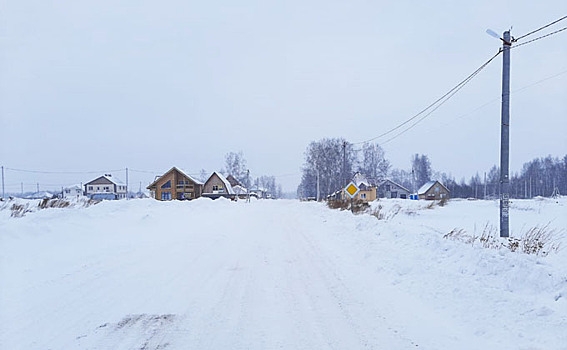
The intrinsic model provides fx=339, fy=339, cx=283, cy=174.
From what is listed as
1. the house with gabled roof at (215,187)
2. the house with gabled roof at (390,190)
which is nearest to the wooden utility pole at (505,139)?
the house with gabled roof at (215,187)

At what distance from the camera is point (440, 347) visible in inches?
163

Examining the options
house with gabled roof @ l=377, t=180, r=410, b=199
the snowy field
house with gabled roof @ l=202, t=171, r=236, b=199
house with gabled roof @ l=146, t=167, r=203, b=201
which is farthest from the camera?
house with gabled roof @ l=377, t=180, r=410, b=199

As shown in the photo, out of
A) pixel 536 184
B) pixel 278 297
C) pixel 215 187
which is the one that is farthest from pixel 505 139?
pixel 536 184

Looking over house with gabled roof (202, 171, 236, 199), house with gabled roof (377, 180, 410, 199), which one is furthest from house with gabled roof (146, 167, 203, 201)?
house with gabled roof (377, 180, 410, 199)

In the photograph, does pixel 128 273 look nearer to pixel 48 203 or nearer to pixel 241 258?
pixel 241 258

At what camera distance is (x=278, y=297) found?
589 centimetres

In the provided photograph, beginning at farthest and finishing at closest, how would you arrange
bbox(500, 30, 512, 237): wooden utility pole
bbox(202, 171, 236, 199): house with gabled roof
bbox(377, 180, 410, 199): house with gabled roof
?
bbox(377, 180, 410, 199): house with gabled roof
bbox(202, 171, 236, 199): house with gabled roof
bbox(500, 30, 512, 237): wooden utility pole

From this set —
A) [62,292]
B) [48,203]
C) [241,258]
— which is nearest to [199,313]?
[62,292]

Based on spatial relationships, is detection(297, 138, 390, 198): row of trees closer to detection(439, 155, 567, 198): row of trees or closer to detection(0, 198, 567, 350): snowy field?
detection(439, 155, 567, 198): row of trees

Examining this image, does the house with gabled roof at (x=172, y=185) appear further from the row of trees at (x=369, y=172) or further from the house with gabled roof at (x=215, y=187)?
the row of trees at (x=369, y=172)

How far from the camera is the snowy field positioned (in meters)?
4.27

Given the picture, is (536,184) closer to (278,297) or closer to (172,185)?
(172,185)

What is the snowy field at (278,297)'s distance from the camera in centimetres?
427

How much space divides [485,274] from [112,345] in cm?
604
